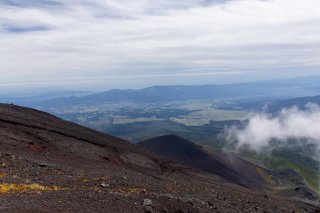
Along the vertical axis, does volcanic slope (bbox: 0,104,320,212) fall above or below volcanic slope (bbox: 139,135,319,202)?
above

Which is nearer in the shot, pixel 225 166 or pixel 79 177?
pixel 79 177

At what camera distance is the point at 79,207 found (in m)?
22.4

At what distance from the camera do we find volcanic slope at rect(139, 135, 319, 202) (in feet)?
336

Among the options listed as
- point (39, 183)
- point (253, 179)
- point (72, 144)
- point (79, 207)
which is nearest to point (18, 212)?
point (79, 207)

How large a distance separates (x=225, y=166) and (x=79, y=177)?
7981cm

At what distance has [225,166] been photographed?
110000 mm

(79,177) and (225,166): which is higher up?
(79,177)

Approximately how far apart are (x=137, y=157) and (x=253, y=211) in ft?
92.9

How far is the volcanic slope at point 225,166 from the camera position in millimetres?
102387

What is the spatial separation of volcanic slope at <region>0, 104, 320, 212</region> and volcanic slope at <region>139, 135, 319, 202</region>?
116 ft

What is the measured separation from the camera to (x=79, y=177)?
35000mm

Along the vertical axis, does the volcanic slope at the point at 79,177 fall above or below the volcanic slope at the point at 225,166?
above

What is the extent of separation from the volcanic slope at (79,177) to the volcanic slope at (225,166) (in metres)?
35.3

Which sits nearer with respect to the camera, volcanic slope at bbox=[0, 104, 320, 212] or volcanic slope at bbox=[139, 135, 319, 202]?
volcanic slope at bbox=[0, 104, 320, 212]
